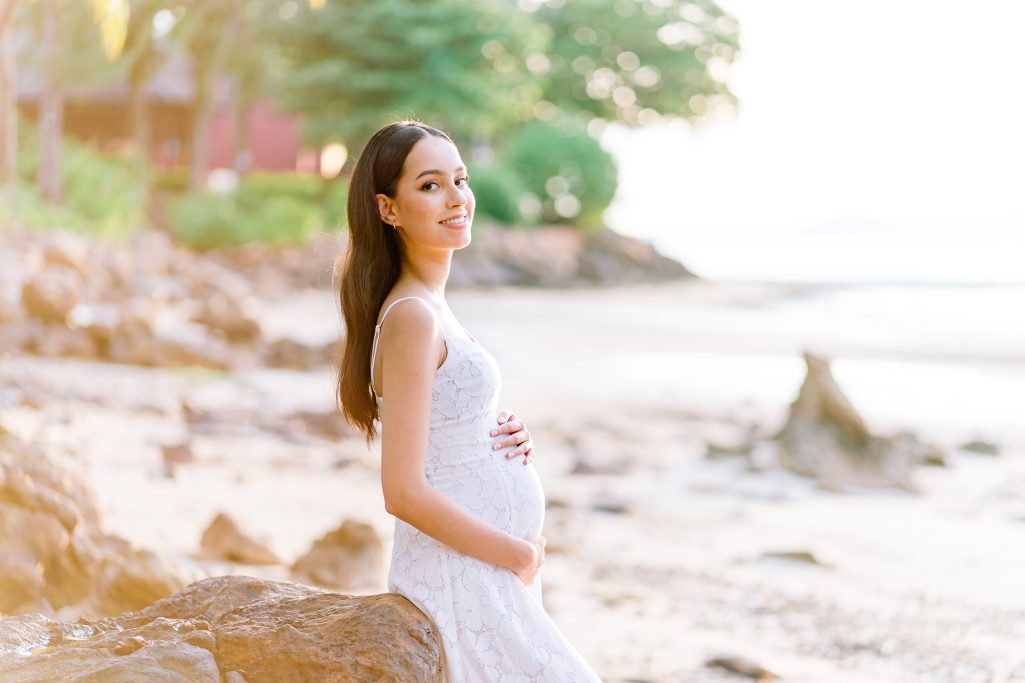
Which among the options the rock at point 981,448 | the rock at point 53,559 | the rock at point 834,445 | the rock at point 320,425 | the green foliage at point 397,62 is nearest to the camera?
the rock at point 53,559

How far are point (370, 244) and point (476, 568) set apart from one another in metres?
0.71

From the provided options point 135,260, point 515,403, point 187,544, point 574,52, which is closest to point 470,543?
point 187,544

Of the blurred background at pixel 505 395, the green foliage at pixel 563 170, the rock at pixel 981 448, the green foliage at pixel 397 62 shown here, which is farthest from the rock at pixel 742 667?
the green foliage at pixel 563 170

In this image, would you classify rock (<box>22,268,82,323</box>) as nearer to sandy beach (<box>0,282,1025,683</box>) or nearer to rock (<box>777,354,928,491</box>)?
sandy beach (<box>0,282,1025,683</box>)

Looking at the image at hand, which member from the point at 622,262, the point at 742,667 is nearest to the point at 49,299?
the point at 742,667

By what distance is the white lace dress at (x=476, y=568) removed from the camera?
7.58 feet

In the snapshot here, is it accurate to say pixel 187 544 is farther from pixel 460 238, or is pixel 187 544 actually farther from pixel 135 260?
pixel 135 260

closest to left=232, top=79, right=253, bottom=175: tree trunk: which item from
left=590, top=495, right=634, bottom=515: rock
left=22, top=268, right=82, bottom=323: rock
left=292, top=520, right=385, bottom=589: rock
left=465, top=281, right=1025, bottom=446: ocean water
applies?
left=465, top=281, right=1025, bottom=446: ocean water

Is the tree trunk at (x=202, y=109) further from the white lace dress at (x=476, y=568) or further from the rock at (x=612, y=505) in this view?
the white lace dress at (x=476, y=568)

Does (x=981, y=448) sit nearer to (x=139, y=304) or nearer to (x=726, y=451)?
(x=726, y=451)

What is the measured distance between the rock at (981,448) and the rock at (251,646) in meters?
7.08

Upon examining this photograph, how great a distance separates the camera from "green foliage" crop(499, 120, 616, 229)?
29.7 metres

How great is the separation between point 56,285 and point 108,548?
7096 mm

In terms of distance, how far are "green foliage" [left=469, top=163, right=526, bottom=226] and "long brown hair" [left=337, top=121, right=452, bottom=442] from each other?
1006 inches
